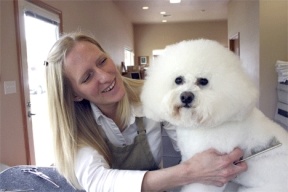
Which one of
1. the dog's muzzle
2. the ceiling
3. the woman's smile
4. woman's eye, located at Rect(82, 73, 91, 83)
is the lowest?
the dog's muzzle

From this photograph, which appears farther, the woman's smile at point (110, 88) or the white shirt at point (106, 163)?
the woman's smile at point (110, 88)

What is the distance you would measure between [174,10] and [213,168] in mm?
6840

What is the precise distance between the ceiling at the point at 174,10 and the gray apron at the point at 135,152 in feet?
18.0

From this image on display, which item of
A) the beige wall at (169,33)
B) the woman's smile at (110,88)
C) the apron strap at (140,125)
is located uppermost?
the beige wall at (169,33)

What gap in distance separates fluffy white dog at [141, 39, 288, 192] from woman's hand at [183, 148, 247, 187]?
42 millimetres

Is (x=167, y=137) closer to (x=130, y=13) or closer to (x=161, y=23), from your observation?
(x=130, y=13)

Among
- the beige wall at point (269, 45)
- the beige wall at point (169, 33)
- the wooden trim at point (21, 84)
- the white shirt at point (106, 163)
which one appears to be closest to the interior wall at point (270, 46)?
the beige wall at point (269, 45)

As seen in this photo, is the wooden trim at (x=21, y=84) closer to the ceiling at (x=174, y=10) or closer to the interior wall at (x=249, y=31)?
the interior wall at (x=249, y=31)

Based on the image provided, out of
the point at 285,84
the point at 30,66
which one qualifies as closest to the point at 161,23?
the point at 285,84

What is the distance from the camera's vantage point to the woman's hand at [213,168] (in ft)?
2.69

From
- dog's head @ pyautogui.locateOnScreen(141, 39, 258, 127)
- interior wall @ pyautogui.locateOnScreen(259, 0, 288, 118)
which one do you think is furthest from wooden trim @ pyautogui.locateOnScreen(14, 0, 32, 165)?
interior wall @ pyautogui.locateOnScreen(259, 0, 288, 118)

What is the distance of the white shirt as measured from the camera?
0.81 meters

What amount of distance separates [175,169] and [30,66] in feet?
6.90

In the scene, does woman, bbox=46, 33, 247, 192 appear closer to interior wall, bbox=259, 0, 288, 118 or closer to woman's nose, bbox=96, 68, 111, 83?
woman's nose, bbox=96, 68, 111, 83
